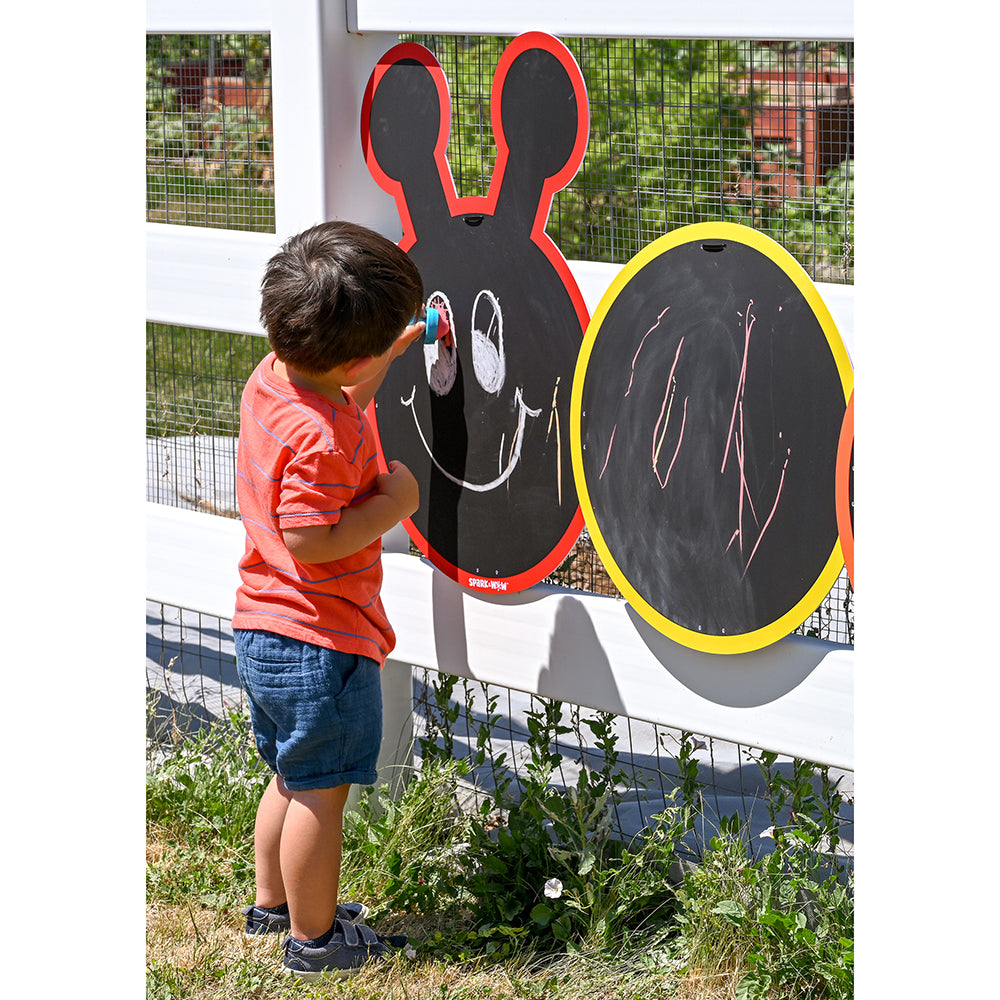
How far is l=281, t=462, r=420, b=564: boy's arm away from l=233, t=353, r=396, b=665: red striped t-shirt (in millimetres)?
21

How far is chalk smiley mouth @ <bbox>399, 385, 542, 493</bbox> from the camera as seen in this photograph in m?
2.35

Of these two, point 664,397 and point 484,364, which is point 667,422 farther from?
point 484,364

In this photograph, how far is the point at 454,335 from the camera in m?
2.44

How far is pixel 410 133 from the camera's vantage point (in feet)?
8.02

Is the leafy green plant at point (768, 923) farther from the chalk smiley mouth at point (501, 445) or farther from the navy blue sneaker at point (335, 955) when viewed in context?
the chalk smiley mouth at point (501, 445)

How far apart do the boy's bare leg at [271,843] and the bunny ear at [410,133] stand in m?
1.12

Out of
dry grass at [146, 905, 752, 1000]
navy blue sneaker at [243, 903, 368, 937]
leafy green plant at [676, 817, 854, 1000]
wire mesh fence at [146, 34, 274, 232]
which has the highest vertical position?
wire mesh fence at [146, 34, 274, 232]

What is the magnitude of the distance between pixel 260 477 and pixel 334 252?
1.34ft

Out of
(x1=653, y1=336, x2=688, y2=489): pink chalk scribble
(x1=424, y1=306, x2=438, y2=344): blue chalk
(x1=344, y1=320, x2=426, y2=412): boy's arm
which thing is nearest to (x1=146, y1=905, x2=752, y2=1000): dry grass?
(x1=653, y1=336, x2=688, y2=489): pink chalk scribble

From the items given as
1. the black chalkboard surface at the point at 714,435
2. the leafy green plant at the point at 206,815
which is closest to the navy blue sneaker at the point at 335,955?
the leafy green plant at the point at 206,815

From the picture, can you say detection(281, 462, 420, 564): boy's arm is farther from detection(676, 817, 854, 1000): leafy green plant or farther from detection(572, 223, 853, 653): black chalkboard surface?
detection(676, 817, 854, 1000): leafy green plant

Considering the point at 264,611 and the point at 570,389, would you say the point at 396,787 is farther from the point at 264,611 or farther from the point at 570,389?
the point at 570,389

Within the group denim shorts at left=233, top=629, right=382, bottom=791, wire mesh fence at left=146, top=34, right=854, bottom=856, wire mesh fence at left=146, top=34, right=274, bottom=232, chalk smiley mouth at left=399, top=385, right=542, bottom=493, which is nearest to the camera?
denim shorts at left=233, top=629, right=382, bottom=791

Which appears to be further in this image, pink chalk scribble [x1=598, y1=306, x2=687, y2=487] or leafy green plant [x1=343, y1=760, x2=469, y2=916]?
leafy green plant [x1=343, y1=760, x2=469, y2=916]
